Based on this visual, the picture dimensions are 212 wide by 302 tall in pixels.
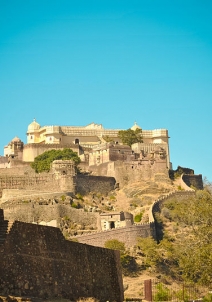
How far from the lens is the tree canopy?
7694 centimetres

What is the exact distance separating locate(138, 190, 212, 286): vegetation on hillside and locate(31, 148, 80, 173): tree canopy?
1425 cm

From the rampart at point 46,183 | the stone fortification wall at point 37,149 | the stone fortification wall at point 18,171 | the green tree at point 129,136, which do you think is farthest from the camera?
the green tree at point 129,136

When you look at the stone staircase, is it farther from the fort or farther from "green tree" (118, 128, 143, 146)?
"green tree" (118, 128, 143, 146)

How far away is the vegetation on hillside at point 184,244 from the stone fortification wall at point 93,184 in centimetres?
760

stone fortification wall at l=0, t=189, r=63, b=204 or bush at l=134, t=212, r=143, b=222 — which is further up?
stone fortification wall at l=0, t=189, r=63, b=204

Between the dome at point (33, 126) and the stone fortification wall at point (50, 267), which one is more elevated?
the dome at point (33, 126)

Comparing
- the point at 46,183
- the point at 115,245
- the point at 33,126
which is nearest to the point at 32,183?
the point at 46,183

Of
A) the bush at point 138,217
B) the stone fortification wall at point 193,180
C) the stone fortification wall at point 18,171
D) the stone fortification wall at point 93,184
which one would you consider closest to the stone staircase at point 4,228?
the bush at point 138,217

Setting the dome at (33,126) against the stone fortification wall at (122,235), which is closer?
the stone fortification wall at (122,235)

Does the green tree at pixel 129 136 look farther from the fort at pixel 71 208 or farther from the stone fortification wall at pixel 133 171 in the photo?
the stone fortification wall at pixel 133 171

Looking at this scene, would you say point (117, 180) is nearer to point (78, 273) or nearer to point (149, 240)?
point (149, 240)

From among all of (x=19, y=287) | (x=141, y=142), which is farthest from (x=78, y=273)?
(x=141, y=142)

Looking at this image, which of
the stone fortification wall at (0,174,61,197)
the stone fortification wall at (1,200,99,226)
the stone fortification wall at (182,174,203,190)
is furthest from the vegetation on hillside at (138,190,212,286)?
the stone fortification wall at (0,174,61,197)

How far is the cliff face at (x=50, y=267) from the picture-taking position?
20141 mm
